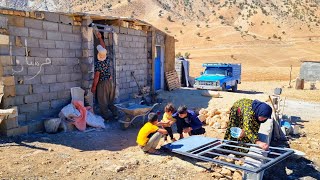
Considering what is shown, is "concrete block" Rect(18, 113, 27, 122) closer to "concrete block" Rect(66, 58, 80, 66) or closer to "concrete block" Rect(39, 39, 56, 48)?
"concrete block" Rect(39, 39, 56, 48)

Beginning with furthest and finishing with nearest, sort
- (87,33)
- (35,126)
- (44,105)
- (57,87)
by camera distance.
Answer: (87,33) → (57,87) → (44,105) → (35,126)

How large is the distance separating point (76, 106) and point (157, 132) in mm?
3105

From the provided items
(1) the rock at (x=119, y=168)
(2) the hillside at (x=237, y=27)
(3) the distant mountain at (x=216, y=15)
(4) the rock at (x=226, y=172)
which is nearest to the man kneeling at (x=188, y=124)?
(4) the rock at (x=226, y=172)

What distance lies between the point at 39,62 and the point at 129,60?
4.26 m

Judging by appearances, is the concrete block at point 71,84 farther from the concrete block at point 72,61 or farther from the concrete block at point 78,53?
the concrete block at point 78,53

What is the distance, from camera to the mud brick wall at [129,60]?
10.5 m

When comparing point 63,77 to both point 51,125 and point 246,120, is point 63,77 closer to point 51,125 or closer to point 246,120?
point 51,125

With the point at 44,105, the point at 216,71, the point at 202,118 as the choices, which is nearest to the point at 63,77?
the point at 44,105

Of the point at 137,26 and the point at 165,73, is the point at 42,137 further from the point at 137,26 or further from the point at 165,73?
the point at 165,73

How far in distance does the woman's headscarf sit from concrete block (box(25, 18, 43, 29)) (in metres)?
5.25

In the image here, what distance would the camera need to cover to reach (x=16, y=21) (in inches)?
269

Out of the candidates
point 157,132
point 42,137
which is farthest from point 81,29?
point 157,132

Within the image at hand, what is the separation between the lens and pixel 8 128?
21.4 feet

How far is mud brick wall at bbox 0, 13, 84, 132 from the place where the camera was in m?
6.68
